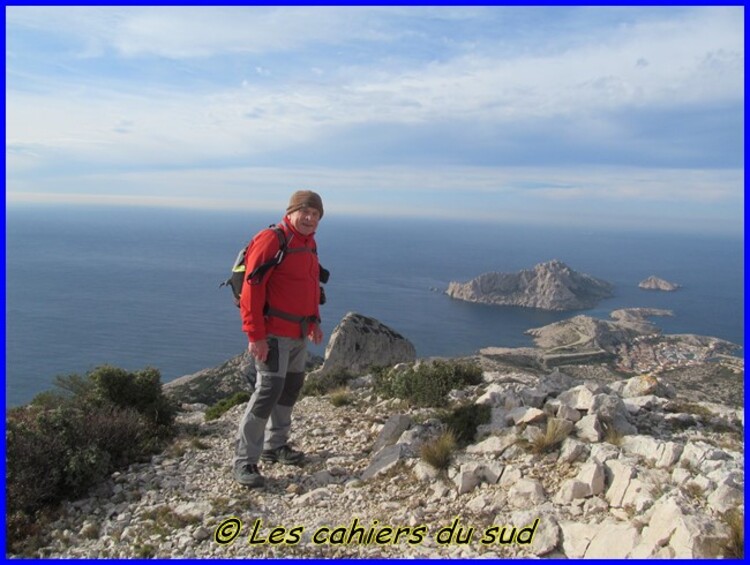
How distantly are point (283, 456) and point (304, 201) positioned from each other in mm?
3451

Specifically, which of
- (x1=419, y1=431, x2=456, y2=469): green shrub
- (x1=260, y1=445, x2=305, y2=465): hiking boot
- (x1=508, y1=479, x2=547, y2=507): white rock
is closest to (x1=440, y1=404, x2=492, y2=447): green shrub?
(x1=419, y1=431, x2=456, y2=469): green shrub

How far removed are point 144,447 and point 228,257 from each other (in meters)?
173

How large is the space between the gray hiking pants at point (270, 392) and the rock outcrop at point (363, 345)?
12.8 m

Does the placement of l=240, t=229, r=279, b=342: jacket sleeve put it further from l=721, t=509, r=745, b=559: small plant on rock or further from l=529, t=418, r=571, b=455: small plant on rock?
l=721, t=509, r=745, b=559: small plant on rock

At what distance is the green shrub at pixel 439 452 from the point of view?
6.80m

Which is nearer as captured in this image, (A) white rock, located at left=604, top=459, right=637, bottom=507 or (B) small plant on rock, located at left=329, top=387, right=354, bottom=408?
(A) white rock, located at left=604, top=459, right=637, bottom=507

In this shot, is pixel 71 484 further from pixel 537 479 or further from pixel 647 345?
pixel 647 345

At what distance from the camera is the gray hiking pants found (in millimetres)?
6680

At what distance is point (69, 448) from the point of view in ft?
24.1

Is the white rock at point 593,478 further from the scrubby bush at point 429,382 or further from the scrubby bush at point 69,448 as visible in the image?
the scrubby bush at point 69,448

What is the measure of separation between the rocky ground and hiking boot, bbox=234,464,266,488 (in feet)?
0.39

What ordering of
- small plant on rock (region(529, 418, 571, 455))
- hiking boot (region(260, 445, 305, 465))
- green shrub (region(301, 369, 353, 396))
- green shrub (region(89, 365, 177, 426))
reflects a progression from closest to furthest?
small plant on rock (region(529, 418, 571, 455))
hiking boot (region(260, 445, 305, 465))
green shrub (region(89, 365, 177, 426))
green shrub (region(301, 369, 353, 396))

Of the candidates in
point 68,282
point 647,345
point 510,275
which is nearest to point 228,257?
point 68,282

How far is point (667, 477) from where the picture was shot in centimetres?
579
